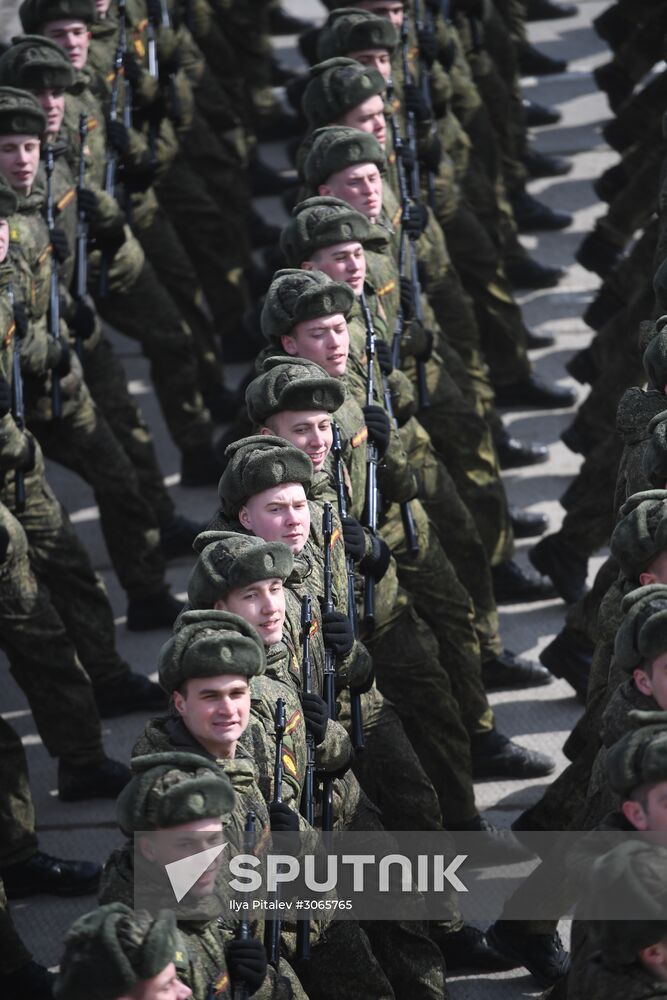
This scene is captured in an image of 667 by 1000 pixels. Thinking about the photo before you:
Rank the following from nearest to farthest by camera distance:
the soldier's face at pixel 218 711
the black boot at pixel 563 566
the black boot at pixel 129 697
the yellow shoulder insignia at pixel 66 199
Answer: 1. the soldier's face at pixel 218 711
2. the black boot at pixel 129 697
3. the yellow shoulder insignia at pixel 66 199
4. the black boot at pixel 563 566

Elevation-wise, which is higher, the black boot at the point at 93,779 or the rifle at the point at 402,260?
the rifle at the point at 402,260

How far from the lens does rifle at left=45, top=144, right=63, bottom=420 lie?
29.7ft

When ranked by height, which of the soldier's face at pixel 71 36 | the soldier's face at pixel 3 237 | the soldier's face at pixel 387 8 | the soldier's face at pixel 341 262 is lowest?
the soldier's face at pixel 341 262

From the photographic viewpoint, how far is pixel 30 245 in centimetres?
900

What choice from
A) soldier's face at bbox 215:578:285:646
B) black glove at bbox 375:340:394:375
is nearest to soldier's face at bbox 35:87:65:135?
black glove at bbox 375:340:394:375

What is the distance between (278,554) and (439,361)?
3242mm

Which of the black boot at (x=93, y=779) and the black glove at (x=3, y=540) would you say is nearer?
the black glove at (x=3, y=540)

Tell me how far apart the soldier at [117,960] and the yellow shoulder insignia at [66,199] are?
5003mm

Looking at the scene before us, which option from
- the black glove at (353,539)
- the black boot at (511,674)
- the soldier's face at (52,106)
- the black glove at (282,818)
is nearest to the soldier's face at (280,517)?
the black glove at (353,539)

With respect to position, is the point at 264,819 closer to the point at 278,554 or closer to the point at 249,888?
the point at 249,888

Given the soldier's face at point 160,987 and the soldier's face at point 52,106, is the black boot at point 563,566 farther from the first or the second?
the soldier's face at point 160,987

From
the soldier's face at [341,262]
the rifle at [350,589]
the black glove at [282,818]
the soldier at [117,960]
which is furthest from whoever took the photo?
the soldier's face at [341,262]

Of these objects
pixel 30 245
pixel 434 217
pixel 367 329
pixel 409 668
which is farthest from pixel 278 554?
pixel 434 217

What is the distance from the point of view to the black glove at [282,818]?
6.25 meters
